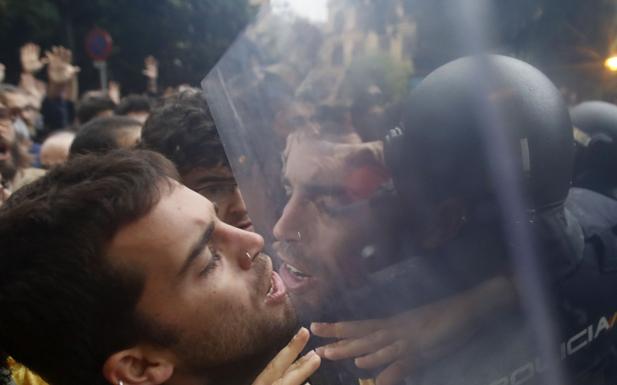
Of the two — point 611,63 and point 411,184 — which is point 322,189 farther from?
point 611,63

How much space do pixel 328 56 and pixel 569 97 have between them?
101cm

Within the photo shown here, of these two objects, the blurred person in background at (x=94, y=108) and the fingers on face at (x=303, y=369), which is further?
the blurred person in background at (x=94, y=108)

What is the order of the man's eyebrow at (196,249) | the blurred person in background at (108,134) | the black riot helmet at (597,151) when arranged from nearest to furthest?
the man's eyebrow at (196,249), the black riot helmet at (597,151), the blurred person in background at (108,134)

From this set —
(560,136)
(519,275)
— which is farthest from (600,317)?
(560,136)

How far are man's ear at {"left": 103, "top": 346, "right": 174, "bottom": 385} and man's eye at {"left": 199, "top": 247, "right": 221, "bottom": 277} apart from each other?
0.62 ft

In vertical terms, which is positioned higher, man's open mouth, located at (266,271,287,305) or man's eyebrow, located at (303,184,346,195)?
man's eyebrow, located at (303,184,346,195)

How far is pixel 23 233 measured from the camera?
1.20 metres

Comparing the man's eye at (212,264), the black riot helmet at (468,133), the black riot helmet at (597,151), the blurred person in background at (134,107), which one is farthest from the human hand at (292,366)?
the blurred person in background at (134,107)

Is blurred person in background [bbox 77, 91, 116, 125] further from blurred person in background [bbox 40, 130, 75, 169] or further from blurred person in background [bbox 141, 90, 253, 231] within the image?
blurred person in background [bbox 141, 90, 253, 231]

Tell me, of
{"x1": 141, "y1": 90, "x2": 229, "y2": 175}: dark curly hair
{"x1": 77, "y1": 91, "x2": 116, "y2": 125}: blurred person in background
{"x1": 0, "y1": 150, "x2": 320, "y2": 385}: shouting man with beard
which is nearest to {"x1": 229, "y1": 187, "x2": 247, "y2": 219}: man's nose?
{"x1": 141, "y1": 90, "x2": 229, "y2": 175}: dark curly hair

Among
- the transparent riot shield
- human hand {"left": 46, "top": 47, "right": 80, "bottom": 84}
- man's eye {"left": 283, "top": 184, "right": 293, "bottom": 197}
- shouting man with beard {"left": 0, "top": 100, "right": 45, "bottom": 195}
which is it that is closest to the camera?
the transparent riot shield

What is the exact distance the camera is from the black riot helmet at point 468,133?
106 cm

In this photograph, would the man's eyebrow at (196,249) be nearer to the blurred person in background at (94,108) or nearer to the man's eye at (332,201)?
the man's eye at (332,201)

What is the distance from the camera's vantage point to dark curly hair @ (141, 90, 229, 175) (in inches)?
87.8
